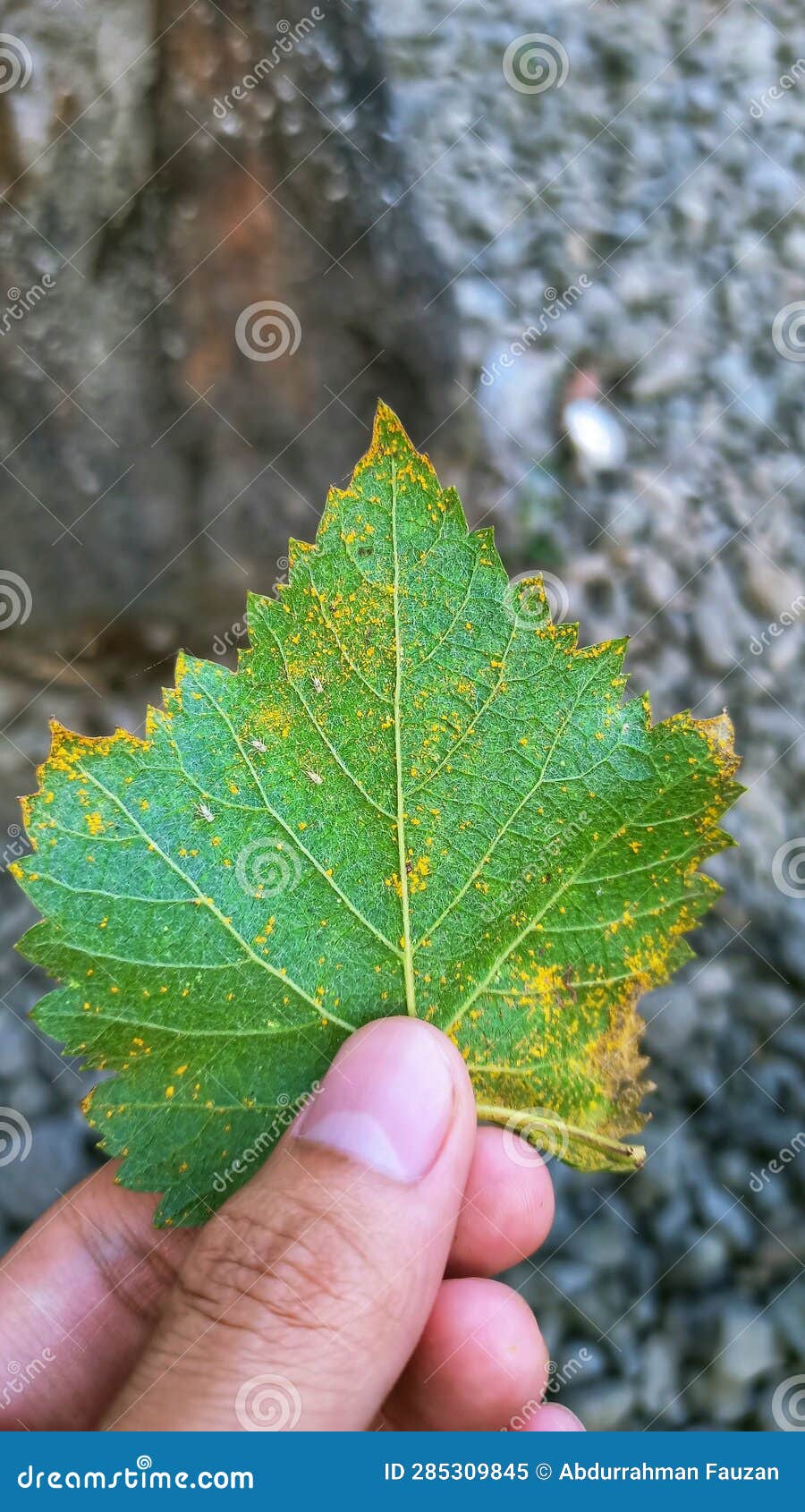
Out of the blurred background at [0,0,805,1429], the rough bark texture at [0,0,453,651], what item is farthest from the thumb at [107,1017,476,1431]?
the rough bark texture at [0,0,453,651]

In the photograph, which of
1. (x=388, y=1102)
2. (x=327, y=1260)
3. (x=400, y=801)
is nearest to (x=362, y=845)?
(x=400, y=801)

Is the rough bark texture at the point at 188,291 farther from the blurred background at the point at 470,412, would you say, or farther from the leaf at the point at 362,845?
the leaf at the point at 362,845

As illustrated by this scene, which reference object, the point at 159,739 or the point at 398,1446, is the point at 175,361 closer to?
the point at 159,739

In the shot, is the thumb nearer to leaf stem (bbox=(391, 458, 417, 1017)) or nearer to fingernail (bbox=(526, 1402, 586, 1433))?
leaf stem (bbox=(391, 458, 417, 1017))

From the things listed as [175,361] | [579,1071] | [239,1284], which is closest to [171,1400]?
[239,1284]

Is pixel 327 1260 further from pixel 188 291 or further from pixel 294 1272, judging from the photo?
pixel 188 291
